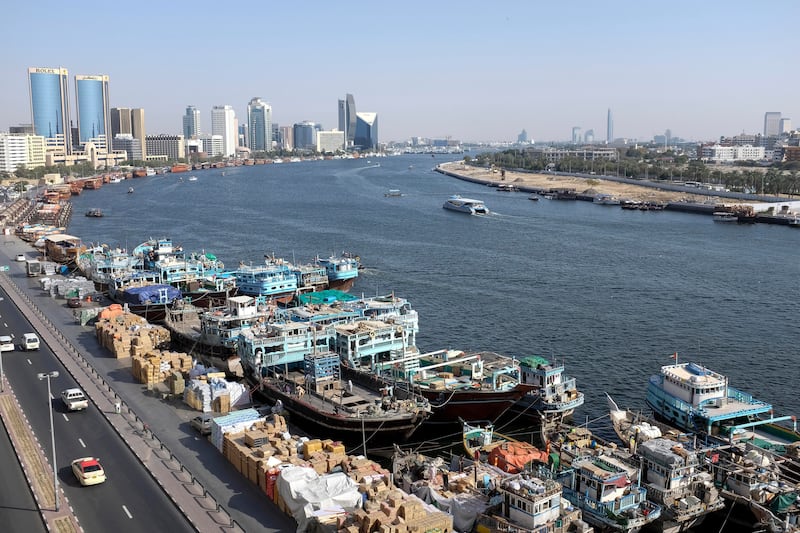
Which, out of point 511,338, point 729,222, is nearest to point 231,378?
Result: point 511,338

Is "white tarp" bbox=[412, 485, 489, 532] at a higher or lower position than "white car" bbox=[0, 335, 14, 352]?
lower

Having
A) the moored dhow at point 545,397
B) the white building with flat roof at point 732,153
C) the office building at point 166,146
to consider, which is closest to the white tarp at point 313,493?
the moored dhow at point 545,397

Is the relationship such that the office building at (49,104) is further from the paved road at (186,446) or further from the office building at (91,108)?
the paved road at (186,446)

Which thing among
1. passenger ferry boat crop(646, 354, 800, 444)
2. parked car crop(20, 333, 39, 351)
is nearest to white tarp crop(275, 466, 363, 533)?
passenger ferry boat crop(646, 354, 800, 444)

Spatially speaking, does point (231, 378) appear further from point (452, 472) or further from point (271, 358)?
point (452, 472)

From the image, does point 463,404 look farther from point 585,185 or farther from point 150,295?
point 585,185

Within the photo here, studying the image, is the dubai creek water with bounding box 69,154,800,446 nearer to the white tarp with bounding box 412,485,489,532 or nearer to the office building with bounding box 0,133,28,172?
the white tarp with bounding box 412,485,489,532

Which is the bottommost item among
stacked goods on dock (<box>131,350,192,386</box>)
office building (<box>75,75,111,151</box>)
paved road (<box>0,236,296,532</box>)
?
paved road (<box>0,236,296,532</box>)

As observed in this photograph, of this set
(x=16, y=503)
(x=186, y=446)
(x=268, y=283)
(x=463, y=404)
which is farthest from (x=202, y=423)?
(x=268, y=283)
